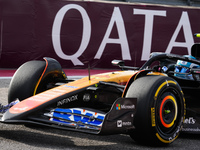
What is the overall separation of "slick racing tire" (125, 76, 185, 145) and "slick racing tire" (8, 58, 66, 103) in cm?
138

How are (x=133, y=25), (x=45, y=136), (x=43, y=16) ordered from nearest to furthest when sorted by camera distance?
(x=45, y=136)
(x=43, y=16)
(x=133, y=25)

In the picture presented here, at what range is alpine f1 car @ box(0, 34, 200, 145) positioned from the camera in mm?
4469

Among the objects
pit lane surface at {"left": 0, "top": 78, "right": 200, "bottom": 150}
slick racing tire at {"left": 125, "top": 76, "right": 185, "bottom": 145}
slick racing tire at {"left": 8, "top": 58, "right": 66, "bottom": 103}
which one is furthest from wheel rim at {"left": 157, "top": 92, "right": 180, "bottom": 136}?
slick racing tire at {"left": 8, "top": 58, "right": 66, "bottom": 103}

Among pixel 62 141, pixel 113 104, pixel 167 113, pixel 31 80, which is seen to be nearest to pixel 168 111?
pixel 167 113

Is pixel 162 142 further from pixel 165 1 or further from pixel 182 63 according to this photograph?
pixel 165 1

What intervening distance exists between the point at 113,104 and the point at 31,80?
1.47m

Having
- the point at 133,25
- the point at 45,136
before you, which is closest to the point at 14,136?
the point at 45,136

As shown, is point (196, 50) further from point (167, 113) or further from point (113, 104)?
point (113, 104)

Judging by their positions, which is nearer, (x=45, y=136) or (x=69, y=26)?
(x=45, y=136)

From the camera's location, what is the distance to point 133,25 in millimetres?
13344

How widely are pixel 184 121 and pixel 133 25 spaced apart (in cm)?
821

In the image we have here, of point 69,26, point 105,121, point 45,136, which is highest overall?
point 69,26

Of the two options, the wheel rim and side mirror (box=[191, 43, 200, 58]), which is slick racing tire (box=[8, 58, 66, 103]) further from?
side mirror (box=[191, 43, 200, 58])

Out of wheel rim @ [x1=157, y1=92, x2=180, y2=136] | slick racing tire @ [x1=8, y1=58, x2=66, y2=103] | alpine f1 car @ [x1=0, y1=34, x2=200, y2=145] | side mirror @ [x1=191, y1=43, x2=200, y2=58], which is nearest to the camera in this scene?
alpine f1 car @ [x1=0, y1=34, x2=200, y2=145]
